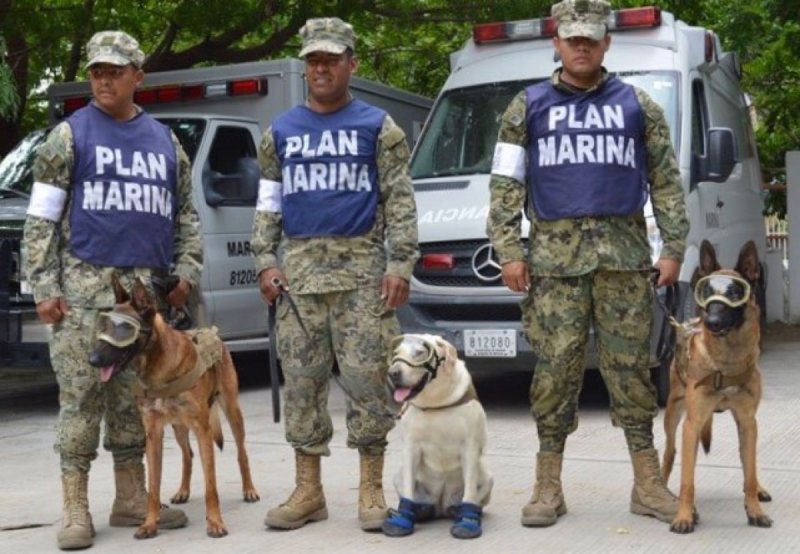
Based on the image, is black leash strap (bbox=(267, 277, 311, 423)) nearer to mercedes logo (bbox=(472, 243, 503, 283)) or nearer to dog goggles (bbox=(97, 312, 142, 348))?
dog goggles (bbox=(97, 312, 142, 348))

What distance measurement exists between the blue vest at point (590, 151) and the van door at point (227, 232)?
4470 mm

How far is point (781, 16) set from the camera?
47.8 feet

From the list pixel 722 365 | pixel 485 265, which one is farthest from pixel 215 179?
pixel 722 365

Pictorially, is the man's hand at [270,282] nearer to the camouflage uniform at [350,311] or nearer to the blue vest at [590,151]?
the camouflage uniform at [350,311]

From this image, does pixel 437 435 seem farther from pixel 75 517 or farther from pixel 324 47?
pixel 324 47

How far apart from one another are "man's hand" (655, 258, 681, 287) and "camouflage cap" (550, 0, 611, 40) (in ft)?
3.23

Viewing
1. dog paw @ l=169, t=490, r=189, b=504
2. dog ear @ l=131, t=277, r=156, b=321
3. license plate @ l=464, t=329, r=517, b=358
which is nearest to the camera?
dog ear @ l=131, t=277, r=156, b=321

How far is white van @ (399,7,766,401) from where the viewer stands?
8891mm

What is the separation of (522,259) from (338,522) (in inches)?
56.2

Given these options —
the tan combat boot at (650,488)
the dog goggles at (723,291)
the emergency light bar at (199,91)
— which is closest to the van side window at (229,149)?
the emergency light bar at (199,91)

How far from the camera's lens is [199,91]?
11.3 metres

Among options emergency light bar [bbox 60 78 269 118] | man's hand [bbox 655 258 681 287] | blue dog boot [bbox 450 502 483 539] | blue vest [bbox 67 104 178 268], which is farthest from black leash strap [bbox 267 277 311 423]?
emergency light bar [bbox 60 78 269 118]

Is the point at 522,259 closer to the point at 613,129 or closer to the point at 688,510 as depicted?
the point at 613,129

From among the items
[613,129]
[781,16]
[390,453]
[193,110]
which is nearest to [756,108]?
[781,16]
